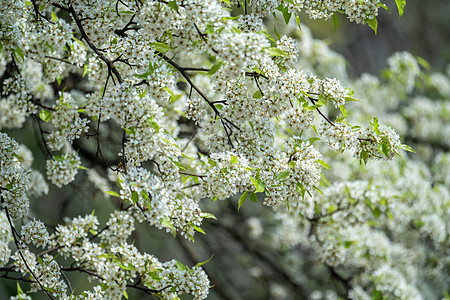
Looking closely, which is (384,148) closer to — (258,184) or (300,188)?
(300,188)

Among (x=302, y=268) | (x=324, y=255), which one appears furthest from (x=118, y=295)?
(x=302, y=268)

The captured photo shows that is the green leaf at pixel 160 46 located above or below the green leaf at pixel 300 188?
above

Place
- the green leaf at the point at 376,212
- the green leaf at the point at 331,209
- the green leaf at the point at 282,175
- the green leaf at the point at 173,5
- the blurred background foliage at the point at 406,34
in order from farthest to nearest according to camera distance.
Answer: the blurred background foliage at the point at 406,34 → the green leaf at the point at 376,212 → the green leaf at the point at 331,209 → the green leaf at the point at 282,175 → the green leaf at the point at 173,5

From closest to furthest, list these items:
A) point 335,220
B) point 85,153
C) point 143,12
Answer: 1. point 143,12
2. point 335,220
3. point 85,153

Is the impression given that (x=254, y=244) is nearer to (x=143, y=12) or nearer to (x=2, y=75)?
(x=2, y=75)

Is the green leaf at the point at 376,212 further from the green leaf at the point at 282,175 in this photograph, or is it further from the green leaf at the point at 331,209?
the green leaf at the point at 282,175

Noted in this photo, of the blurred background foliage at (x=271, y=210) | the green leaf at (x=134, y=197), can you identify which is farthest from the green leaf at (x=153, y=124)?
the blurred background foliage at (x=271, y=210)

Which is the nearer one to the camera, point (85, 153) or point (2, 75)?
point (2, 75)

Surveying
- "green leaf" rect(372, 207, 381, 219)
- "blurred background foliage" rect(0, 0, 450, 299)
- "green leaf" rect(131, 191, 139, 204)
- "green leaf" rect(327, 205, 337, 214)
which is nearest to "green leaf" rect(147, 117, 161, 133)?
"green leaf" rect(131, 191, 139, 204)

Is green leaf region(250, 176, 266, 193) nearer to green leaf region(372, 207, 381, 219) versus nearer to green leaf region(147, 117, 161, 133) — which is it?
green leaf region(147, 117, 161, 133)

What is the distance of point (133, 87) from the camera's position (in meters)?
2.69

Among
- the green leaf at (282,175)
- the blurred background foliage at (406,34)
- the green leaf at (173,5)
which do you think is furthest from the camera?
the blurred background foliage at (406,34)

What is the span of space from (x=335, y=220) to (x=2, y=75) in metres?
3.49

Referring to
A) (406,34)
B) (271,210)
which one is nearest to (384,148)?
(271,210)
